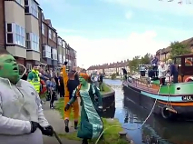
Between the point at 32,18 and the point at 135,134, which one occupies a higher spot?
the point at 32,18

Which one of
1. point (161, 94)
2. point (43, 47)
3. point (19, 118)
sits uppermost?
point (43, 47)

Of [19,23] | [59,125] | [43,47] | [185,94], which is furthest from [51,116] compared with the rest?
[43,47]

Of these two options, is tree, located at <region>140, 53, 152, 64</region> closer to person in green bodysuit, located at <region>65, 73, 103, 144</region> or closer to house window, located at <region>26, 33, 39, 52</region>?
house window, located at <region>26, 33, 39, 52</region>

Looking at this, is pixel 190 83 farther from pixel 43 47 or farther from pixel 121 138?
pixel 43 47

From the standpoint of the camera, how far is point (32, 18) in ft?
93.1

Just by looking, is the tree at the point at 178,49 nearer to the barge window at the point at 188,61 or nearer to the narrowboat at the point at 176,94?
the narrowboat at the point at 176,94

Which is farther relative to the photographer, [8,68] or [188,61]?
[188,61]

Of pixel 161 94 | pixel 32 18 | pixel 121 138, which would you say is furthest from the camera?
pixel 32 18

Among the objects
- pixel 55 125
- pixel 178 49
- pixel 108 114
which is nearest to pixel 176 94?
pixel 108 114

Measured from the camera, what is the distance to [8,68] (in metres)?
2.80

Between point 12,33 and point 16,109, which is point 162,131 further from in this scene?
point 12,33

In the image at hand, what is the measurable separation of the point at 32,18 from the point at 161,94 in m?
17.7

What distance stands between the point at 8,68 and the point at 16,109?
415 millimetres

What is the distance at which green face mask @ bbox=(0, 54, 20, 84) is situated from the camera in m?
2.80
